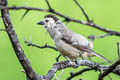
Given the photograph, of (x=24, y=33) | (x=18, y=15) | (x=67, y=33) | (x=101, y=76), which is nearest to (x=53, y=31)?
(x=67, y=33)

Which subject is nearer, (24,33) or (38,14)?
(24,33)

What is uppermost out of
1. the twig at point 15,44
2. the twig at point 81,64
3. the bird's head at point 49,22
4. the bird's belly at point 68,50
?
the twig at point 15,44

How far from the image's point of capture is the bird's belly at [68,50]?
116 inches

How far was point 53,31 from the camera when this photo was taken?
3.03 metres

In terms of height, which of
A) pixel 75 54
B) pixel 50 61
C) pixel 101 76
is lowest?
pixel 50 61

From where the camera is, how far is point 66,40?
3.02 metres

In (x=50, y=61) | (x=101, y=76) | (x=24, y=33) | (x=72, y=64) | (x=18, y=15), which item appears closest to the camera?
(x=101, y=76)

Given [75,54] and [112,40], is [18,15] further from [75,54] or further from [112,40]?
[75,54]

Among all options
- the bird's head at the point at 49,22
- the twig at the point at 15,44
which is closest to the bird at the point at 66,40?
the bird's head at the point at 49,22

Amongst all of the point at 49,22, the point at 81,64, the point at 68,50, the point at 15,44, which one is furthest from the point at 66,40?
the point at 15,44

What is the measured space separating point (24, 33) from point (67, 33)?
13.6 feet

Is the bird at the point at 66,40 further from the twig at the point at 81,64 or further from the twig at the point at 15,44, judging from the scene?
the twig at the point at 15,44

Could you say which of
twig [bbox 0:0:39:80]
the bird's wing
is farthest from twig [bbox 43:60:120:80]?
twig [bbox 0:0:39:80]

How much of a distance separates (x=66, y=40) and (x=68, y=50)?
0.08 metres
